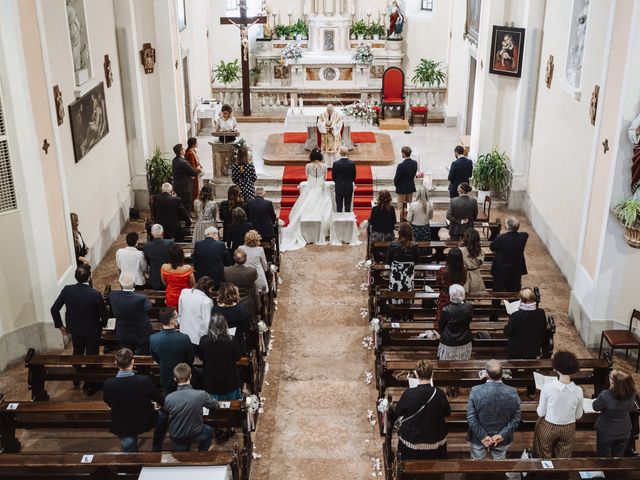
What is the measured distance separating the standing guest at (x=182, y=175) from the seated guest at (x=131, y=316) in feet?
16.3

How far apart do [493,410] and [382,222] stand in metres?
5.06

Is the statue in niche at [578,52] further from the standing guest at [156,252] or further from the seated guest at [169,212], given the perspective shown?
the standing guest at [156,252]

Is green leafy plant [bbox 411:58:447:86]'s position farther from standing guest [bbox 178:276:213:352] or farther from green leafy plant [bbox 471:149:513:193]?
standing guest [bbox 178:276:213:352]

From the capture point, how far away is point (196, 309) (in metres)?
7.48

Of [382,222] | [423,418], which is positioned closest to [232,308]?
[423,418]

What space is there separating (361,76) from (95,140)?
1102 cm

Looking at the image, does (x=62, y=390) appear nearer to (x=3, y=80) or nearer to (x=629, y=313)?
(x=3, y=80)

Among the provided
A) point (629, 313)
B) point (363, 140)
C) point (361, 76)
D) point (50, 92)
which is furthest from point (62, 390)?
point (361, 76)

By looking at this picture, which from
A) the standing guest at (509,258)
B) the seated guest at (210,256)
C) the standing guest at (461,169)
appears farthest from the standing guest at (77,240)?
the standing guest at (461,169)

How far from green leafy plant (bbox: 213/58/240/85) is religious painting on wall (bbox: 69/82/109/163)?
8.67 m

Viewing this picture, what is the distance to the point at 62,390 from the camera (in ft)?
28.7

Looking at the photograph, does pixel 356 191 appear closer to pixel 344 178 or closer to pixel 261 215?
pixel 344 178

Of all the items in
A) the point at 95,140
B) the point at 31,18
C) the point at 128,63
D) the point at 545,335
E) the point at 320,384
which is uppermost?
the point at 31,18

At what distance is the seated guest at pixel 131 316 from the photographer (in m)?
7.55
